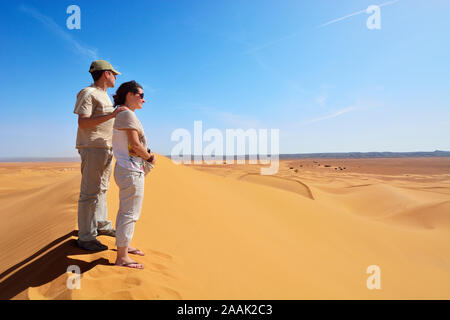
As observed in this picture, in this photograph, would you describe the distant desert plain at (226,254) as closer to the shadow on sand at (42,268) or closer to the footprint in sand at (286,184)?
the shadow on sand at (42,268)

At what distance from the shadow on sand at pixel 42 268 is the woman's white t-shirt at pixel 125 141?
1.02 m

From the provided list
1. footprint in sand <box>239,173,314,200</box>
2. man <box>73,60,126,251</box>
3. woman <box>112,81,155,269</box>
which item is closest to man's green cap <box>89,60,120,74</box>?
man <box>73,60,126,251</box>

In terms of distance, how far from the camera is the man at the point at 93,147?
2.35 meters

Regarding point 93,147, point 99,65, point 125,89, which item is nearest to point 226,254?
point 93,147

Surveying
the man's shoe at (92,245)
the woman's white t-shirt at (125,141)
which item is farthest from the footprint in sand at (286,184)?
the woman's white t-shirt at (125,141)

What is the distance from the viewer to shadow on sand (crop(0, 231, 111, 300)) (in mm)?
1995

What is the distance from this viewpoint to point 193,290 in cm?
207

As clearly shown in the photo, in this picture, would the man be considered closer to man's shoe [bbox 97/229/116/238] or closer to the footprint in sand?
man's shoe [bbox 97/229/116/238]

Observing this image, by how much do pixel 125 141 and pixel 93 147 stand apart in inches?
22.3

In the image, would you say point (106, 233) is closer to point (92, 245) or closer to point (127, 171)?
point (92, 245)

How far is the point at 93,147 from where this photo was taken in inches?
94.3

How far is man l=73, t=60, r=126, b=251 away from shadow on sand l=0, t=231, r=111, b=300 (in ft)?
0.63

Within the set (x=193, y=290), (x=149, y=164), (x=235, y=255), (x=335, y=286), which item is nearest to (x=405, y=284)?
(x=335, y=286)
